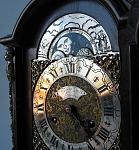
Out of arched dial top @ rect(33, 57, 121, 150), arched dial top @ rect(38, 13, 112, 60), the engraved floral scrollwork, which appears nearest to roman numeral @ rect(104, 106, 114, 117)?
arched dial top @ rect(33, 57, 121, 150)

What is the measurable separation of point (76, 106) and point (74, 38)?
0.20 meters

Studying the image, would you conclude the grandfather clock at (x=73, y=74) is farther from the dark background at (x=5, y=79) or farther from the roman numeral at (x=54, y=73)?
the dark background at (x=5, y=79)

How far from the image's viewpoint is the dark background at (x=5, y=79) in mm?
1795

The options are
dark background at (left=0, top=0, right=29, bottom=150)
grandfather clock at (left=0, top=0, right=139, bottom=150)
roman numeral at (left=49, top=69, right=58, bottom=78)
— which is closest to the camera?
grandfather clock at (left=0, top=0, right=139, bottom=150)

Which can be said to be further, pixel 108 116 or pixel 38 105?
pixel 38 105

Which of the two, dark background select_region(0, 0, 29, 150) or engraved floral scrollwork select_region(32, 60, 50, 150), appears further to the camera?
dark background select_region(0, 0, 29, 150)

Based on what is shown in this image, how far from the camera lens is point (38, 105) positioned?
53.1 inches

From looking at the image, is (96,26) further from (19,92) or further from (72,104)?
(19,92)

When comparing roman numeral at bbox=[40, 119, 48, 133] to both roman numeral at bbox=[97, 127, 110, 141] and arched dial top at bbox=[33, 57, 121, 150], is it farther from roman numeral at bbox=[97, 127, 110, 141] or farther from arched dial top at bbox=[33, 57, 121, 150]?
roman numeral at bbox=[97, 127, 110, 141]

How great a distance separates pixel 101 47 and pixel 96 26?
0.06 meters

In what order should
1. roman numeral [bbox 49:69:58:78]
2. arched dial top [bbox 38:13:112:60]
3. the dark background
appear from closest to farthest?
arched dial top [bbox 38:13:112:60] < roman numeral [bbox 49:69:58:78] < the dark background

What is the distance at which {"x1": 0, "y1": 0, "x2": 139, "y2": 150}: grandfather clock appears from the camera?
1088mm

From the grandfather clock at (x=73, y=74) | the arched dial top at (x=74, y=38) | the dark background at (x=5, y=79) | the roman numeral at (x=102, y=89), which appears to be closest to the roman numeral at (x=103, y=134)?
the grandfather clock at (x=73, y=74)

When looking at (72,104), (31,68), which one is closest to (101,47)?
(72,104)
